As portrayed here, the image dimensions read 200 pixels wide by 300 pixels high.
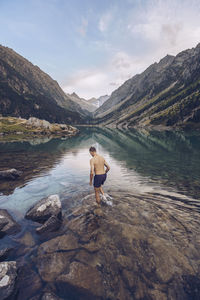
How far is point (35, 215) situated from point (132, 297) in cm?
844

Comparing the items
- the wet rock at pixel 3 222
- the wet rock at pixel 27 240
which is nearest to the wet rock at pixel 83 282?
the wet rock at pixel 27 240

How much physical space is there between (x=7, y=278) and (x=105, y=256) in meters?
4.34

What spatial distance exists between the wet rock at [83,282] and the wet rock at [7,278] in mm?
1849

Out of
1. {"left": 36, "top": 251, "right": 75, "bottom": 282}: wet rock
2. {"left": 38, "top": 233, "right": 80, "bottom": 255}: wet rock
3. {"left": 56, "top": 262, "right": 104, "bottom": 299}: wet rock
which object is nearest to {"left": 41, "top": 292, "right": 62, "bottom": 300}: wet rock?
{"left": 56, "top": 262, "right": 104, "bottom": 299}: wet rock

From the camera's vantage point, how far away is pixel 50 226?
10305 millimetres

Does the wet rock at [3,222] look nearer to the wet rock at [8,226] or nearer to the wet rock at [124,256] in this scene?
the wet rock at [8,226]

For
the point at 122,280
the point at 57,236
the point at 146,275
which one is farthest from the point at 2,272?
the point at 146,275

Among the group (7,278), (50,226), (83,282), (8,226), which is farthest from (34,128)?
(83,282)

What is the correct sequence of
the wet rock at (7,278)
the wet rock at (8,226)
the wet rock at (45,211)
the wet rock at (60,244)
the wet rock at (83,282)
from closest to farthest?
the wet rock at (7,278) < the wet rock at (83,282) < the wet rock at (60,244) < the wet rock at (8,226) < the wet rock at (45,211)

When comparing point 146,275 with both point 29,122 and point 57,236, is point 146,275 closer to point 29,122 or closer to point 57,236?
point 57,236

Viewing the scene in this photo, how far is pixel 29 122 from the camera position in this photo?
13525cm

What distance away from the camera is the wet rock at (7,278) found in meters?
6.20

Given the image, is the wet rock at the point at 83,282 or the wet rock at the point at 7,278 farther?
the wet rock at the point at 83,282

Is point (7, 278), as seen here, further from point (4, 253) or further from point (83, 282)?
point (83, 282)
